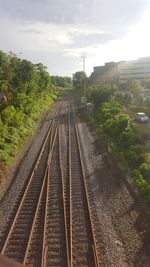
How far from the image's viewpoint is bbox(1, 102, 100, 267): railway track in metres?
11.0

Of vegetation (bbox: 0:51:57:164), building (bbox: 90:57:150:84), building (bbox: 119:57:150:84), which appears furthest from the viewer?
building (bbox: 119:57:150:84)

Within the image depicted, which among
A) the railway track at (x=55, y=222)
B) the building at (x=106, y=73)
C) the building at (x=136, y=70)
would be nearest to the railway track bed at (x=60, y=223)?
the railway track at (x=55, y=222)

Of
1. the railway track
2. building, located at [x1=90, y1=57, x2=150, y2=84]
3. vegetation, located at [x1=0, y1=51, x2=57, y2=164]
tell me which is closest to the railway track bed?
the railway track

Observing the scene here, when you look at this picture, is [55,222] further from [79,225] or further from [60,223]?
[79,225]

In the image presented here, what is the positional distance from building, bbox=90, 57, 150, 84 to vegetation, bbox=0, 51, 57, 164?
81.3 meters

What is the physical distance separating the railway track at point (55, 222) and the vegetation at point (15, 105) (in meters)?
5.42

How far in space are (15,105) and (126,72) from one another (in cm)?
9888

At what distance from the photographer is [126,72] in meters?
133

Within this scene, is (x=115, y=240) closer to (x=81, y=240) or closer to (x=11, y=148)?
(x=81, y=240)

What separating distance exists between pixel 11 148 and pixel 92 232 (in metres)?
15.7

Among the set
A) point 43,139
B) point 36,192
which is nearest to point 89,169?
point 36,192

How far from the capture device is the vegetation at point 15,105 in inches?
1112

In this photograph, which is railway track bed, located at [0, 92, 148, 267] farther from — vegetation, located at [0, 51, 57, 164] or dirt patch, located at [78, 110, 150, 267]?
vegetation, located at [0, 51, 57, 164]

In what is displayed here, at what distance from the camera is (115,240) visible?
1196 centimetres
